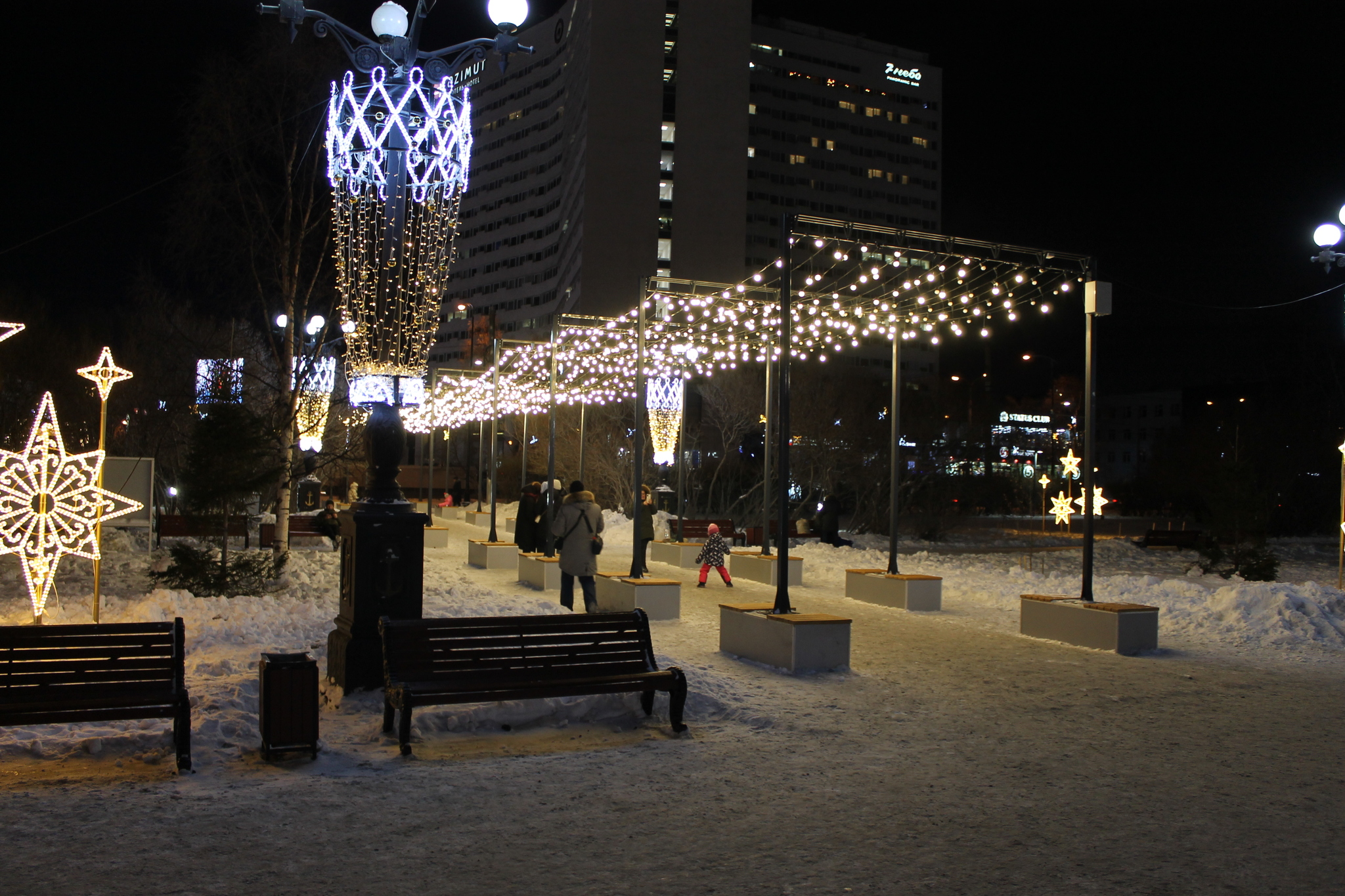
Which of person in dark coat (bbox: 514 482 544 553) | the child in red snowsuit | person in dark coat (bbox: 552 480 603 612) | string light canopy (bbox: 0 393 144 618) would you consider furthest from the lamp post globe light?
the child in red snowsuit

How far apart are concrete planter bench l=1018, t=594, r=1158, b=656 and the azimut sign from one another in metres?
139

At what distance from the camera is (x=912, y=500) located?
37344mm

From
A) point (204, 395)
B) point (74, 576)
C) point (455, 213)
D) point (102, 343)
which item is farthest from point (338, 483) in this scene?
point (455, 213)

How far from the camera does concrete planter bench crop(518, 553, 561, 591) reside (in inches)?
694

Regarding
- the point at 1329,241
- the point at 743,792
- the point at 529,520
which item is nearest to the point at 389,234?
the point at 743,792

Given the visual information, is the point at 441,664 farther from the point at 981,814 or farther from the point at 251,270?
the point at 251,270

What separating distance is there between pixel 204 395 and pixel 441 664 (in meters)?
16.0

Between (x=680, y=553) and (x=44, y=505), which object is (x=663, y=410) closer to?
(x=680, y=553)

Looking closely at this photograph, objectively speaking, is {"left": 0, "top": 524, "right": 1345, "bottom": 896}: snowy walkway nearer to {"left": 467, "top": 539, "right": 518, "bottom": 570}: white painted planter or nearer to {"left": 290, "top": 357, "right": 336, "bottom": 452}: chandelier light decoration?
{"left": 290, "top": 357, "right": 336, "bottom": 452}: chandelier light decoration

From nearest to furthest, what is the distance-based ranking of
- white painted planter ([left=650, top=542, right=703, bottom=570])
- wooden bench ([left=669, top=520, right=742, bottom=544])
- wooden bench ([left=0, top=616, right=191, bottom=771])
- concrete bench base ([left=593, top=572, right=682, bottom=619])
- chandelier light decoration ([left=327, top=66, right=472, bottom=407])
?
wooden bench ([left=0, top=616, right=191, bottom=771]) < chandelier light decoration ([left=327, top=66, right=472, bottom=407]) < concrete bench base ([left=593, top=572, right=682, bottom=619]) < white painted planter ([left=650, top=542, right=703, bottom=570]) < wooden bench ([left=669, top=520, right=742, bottom=544])

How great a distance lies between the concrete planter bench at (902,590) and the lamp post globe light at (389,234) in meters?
8.95

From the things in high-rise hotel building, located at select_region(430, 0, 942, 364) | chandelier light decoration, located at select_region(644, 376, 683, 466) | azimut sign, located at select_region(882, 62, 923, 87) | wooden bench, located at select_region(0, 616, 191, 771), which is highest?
azimut sign, located at select_region(882, 62, 923, 87)

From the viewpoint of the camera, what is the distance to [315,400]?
22984 mm

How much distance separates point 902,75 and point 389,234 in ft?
479
